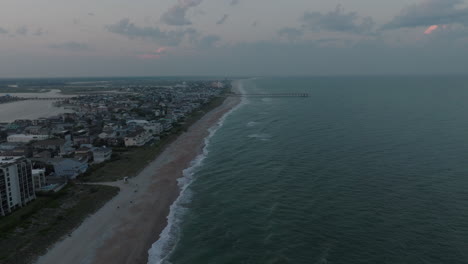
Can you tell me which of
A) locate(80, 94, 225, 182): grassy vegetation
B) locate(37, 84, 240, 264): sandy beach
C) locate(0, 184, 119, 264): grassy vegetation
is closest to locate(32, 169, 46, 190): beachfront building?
locate(0, 184, 119, 264): grassy vegetation

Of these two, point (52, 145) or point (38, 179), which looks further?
point (52, 145)

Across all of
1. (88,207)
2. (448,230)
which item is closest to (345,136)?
(448,230)

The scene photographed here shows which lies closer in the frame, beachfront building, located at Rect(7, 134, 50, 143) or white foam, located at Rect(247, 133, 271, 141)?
white foam, located at Rect(247, 133, 271, 141)

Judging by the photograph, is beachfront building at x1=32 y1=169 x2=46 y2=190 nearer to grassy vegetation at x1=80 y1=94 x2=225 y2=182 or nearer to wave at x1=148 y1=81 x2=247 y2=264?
grassy vegetation at x1=80 y1=94 x2=225 y2=182

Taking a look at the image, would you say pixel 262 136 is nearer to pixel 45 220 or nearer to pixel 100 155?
pixel 100 155

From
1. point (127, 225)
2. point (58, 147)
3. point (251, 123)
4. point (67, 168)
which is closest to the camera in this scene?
point (127, 225)

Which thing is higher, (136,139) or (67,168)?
(136,139)

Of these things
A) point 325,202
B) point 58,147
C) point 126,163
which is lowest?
point 126,163

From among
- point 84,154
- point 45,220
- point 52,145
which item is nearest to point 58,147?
point 52,145
